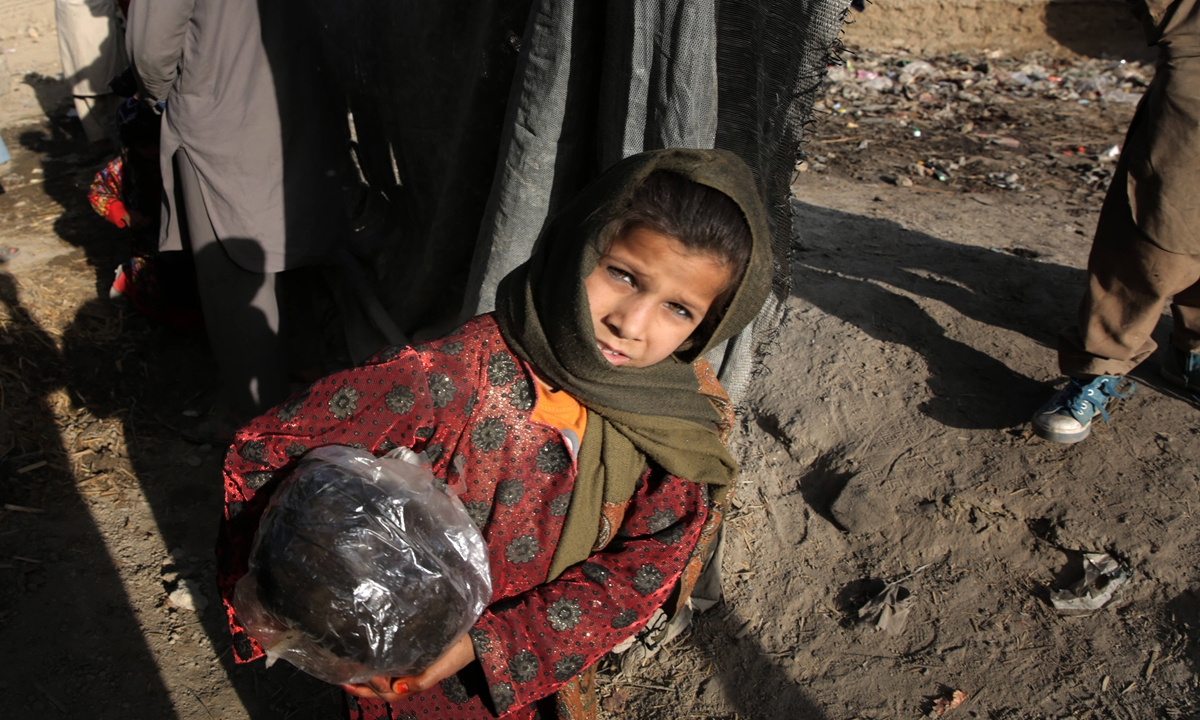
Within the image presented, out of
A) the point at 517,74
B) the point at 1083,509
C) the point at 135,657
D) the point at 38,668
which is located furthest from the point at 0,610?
the point at 1083,509

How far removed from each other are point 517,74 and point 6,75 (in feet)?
26.2

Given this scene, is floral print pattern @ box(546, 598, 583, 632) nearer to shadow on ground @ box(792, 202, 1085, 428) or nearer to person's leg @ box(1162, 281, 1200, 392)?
shadow on ground @ box(792, 202, 1085, 428)

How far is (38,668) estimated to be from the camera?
2.48 metres

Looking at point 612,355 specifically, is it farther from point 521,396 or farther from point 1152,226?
point 1152,226

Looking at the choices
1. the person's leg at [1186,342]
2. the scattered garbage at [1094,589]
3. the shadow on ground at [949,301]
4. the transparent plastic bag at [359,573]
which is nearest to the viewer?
the transparent plastic bag at [359,573]

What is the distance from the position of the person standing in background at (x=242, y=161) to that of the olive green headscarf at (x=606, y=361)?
2.11m

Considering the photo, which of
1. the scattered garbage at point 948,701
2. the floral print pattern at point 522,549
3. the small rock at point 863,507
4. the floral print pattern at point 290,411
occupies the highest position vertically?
the floral print pattern at point 290,411

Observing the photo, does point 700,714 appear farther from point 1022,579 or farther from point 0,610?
point 0,610

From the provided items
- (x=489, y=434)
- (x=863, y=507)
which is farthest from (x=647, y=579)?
(x=863, y=507)

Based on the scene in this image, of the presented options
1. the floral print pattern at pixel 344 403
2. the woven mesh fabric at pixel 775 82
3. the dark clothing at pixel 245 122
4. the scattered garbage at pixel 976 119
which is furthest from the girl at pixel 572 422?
the scattered garbage at pixel 976 119

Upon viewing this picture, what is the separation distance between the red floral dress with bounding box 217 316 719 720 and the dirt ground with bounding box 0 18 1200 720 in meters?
1.33

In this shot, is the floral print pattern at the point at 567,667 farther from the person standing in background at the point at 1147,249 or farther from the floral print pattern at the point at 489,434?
the person standing in background at the point at 1147,249

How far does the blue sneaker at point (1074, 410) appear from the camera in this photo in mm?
2744

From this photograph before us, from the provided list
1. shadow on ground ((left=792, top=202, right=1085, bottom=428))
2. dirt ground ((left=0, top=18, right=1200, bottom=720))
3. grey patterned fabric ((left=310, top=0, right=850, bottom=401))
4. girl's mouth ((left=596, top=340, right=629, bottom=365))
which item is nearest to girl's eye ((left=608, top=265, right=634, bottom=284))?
girl's mouth ((left=596, top=340, right=629, bottom=365))
